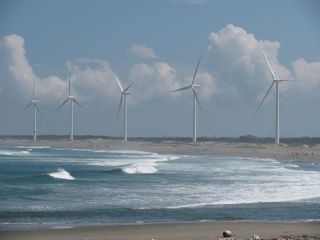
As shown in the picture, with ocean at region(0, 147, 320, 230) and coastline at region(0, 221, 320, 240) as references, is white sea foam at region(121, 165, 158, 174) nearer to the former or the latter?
ocean at region(0, 147, 320, 230)

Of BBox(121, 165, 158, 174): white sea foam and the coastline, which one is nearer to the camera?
the coastline

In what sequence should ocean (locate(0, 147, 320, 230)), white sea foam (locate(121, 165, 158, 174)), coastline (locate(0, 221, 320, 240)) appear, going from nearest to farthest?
coastline (locate(0, 221, 320, 240)) < ocean (locate(0, 147, 320, 230)) < white sea foam (locate(121, 165, 158, 174))

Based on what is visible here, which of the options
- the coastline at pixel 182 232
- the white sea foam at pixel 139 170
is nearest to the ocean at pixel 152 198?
the coastline at pixel 182 232

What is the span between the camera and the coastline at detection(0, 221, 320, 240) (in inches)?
684

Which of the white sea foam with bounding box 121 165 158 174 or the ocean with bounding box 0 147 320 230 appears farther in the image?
the white sea foam with bounding box 121 165 158 174

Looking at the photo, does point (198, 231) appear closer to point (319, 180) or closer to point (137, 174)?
point (319, 180)

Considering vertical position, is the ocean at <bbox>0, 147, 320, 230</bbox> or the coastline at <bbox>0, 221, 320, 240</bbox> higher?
the coastline at <bbox>0, 221, 320, 240</bbox>

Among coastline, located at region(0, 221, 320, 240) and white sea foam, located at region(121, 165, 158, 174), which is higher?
coastline, located at region(0, 221, 320, 240)

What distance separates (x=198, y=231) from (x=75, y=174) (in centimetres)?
2820

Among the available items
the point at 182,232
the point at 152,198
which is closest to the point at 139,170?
the point at 152,198

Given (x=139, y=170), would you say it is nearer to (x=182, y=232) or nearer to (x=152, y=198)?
(x=152, y=198)

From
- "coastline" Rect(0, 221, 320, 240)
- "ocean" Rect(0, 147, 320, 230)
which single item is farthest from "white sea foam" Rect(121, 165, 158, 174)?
"coastline" Rect(0, 221, 320, 240)

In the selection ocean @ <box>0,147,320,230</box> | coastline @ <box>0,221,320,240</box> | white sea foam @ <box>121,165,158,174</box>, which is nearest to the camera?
coastline @ <box>0,221,320,240</box>

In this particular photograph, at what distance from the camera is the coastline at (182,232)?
17381mm
